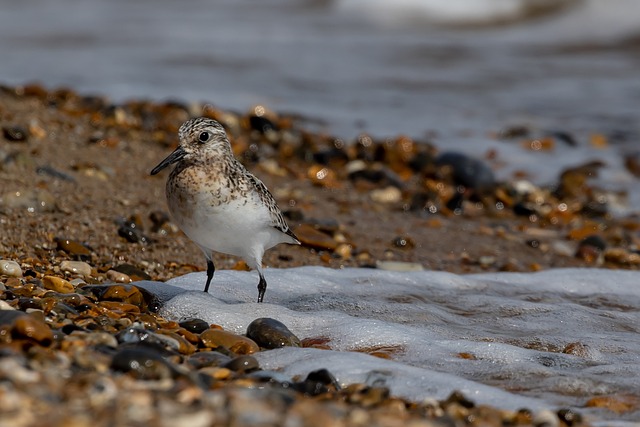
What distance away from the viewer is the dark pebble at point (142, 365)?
3.64 meters

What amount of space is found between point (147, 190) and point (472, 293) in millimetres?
2783

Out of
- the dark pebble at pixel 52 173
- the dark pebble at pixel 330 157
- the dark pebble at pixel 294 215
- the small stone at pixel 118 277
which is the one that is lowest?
the small stone at pixel 118 277

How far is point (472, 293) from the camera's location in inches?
251

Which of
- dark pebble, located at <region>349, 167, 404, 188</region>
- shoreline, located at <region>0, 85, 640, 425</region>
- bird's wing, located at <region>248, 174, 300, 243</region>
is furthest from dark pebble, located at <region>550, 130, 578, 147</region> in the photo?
bird's wing, located at <region>248, 174, 300, 243</region>

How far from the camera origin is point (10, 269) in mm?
5242

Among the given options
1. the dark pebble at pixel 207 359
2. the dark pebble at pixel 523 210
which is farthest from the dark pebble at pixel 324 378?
the dark pebble at pixel 523 210

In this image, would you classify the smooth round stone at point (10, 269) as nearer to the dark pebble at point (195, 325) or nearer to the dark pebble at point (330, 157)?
the dark pebble at point (195, 325)

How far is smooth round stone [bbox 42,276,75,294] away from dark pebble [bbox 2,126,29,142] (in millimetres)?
2947

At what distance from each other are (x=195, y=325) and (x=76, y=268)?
1180mm

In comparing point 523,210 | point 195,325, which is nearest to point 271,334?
point 195,325

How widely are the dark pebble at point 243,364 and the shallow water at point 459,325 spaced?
149 millimetres

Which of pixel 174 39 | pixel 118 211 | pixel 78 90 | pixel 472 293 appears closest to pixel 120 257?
pixel 118 211

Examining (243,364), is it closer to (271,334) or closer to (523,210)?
(271,334)

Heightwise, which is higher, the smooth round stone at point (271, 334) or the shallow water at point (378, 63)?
the shallow water at point (378, 63)
